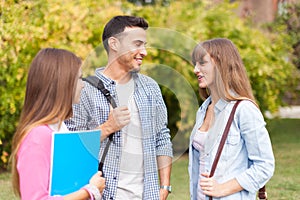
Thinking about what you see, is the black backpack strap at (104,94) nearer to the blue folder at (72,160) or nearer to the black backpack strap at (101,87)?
the black backpack strap at (101,87)

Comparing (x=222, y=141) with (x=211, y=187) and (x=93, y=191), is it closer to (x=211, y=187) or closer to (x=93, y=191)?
(x=211, y=187)

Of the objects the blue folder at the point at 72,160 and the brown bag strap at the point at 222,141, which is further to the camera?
the brown bag strap at the point at 222,141

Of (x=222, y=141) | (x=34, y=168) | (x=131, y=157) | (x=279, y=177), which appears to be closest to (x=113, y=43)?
(x=131, y=157)

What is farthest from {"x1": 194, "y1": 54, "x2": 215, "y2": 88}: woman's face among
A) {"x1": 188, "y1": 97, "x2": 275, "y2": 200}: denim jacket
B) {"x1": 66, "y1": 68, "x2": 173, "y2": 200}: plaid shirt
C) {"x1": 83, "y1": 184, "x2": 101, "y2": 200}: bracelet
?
{"x1": 83, "y1": 184, "x2": 101, "y2": 200}: bracelet

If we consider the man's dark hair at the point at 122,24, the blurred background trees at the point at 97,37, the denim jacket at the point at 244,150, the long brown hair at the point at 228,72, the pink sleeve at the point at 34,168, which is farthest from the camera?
the blurred background trees at the point at 97,37

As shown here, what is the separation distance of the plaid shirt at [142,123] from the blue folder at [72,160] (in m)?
0.45

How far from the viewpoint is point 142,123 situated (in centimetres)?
326

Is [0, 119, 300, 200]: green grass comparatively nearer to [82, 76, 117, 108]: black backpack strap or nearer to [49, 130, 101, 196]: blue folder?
[82, 76, 117, 108]: black backpack strap

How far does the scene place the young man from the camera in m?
3.19

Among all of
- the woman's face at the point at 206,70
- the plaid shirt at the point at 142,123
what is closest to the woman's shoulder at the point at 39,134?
the plaid shirt at the point at 142,123

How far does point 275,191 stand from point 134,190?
4683 mm

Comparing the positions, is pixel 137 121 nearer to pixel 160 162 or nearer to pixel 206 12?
pixel 160 162

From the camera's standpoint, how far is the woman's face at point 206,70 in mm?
3277

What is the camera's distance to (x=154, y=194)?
11.0ft
